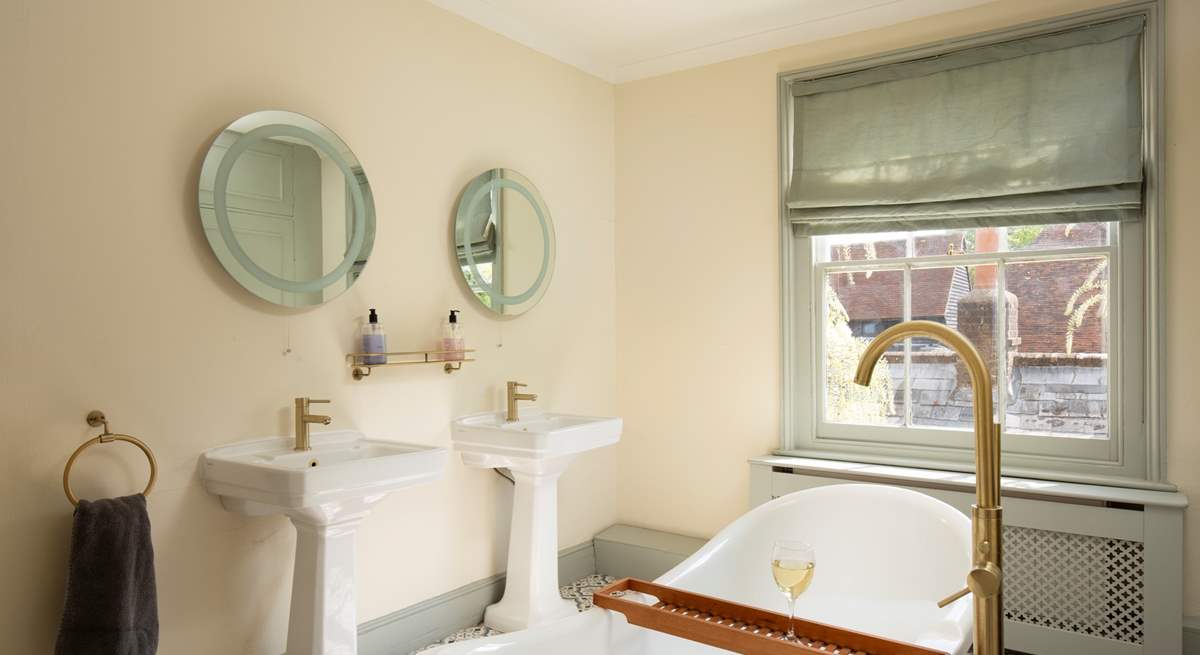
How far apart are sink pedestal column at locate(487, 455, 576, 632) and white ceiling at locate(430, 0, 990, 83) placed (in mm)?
1915

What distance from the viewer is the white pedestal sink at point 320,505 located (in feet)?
6.90

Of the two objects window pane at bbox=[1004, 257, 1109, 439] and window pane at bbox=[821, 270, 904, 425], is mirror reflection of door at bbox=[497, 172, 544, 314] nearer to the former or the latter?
window pane at bbox=[821, 270, 904, 425]

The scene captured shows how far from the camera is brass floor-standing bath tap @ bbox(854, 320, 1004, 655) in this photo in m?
1.05

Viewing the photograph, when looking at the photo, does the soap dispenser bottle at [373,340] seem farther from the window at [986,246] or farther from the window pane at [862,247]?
the window pane at [862,247]

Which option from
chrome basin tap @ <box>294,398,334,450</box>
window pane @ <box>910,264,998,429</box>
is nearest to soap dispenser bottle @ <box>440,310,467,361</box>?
chrome basin tap @ <box>294,398,334,450</box>

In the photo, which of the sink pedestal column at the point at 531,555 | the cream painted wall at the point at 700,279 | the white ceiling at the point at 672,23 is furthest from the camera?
the cream painted wall at the point at 700,279

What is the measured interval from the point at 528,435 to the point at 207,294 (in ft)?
3.88

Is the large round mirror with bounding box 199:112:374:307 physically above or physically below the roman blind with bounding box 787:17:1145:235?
below

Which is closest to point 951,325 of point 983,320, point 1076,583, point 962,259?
point 983,320

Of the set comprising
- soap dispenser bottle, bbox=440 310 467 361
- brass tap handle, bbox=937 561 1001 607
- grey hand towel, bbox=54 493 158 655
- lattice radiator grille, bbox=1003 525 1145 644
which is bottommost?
lattice radiator grille, bbox=1003 525 1145 644

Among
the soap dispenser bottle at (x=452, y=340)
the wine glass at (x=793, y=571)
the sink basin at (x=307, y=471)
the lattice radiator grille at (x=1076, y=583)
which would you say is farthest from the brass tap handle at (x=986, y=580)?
the soap dispenser bottle at (x=452, y=340)

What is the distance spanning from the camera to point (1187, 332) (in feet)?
8.87

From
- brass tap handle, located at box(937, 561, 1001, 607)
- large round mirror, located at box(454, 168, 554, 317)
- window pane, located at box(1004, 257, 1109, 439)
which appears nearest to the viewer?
brass tap handle, located at box(937, 561, 1001, 607)

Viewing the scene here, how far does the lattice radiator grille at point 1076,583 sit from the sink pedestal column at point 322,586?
7.68ft
